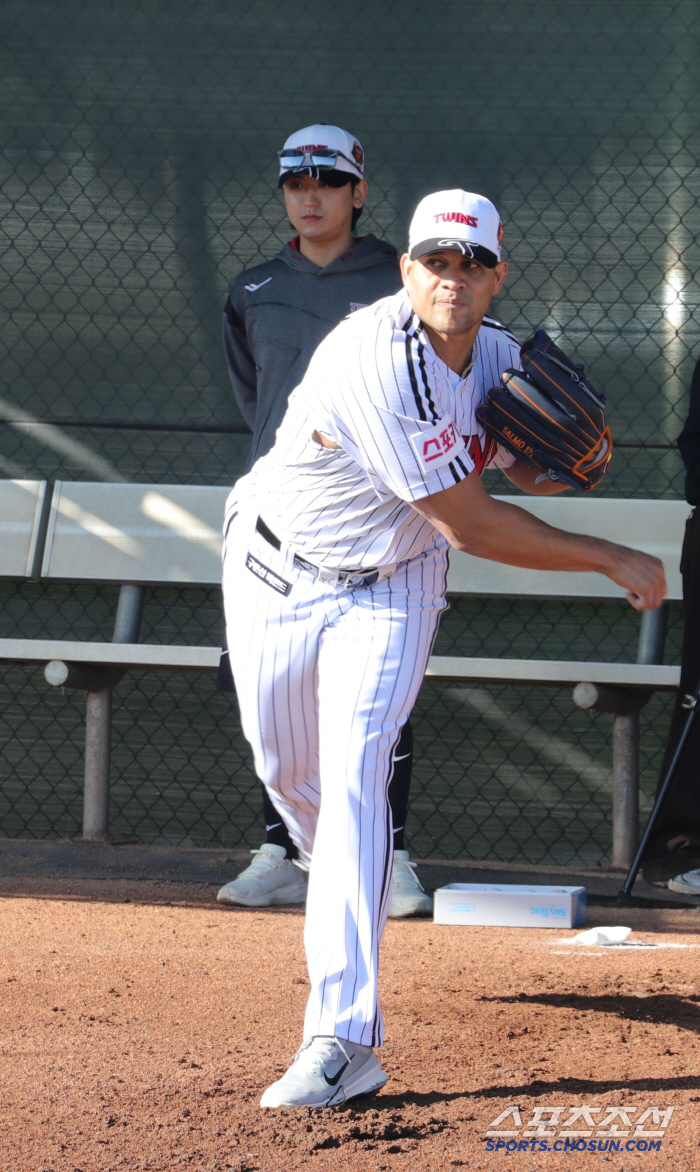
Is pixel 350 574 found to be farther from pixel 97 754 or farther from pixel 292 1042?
pixel 97 754

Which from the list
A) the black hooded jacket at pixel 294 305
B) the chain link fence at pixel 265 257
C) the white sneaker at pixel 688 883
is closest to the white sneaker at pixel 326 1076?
the black hooded jacket at pixel 294 305

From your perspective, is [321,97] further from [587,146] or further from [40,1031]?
[40,1031]

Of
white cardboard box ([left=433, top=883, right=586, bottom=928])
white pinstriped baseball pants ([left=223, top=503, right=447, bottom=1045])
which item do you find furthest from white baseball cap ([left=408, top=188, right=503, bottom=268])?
white cardboard box ([left=433, top=883, right=586, bottom=928])

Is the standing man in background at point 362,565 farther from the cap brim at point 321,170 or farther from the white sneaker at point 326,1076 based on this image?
the cap brim at point 321,170

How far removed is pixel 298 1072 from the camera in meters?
1.86

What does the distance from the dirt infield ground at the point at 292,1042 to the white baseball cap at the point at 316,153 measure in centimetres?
207

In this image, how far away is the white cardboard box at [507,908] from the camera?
332 centimetres

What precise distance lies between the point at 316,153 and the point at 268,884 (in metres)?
2.07

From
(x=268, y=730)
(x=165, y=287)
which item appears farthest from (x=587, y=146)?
(x=268, y=730)

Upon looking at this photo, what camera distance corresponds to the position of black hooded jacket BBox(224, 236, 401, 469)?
134 inches

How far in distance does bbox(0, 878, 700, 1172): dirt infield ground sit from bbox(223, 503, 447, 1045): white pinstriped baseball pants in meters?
0.20

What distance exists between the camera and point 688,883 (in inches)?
149

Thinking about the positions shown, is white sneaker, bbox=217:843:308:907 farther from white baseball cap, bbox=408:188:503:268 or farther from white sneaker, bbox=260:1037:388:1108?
white baseball cap, bbox=408:188:503:268

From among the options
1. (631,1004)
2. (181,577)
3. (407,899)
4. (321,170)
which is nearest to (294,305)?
(321,170)
